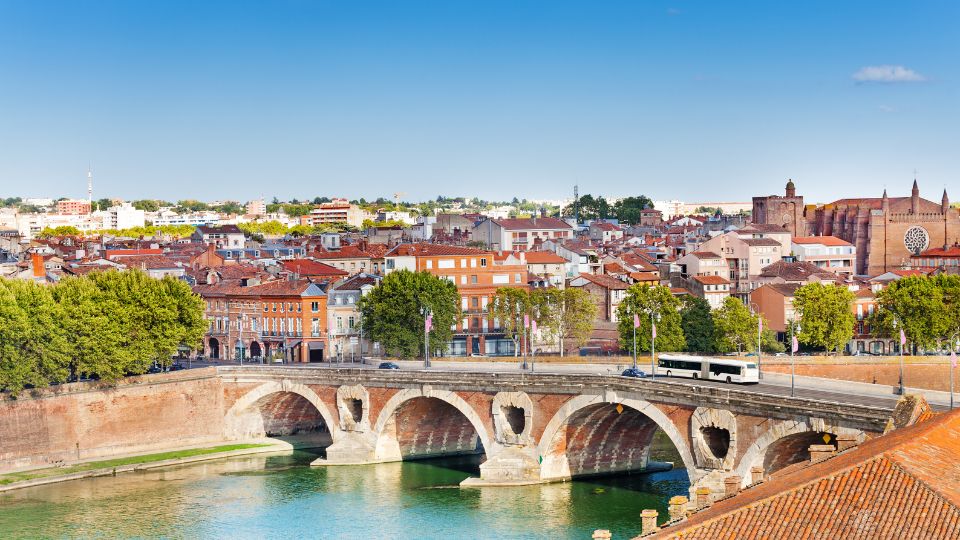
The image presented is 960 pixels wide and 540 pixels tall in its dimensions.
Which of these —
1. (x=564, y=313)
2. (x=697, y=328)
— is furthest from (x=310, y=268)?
(x=697, y=328)

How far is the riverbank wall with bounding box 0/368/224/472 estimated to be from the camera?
80.2 meters

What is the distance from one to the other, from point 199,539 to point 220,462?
19798 millimetres

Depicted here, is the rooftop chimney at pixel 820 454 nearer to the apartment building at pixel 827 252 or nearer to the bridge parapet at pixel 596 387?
the bridge parapet at pixel 596 387

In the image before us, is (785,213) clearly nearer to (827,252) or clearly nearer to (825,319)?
(827,252)

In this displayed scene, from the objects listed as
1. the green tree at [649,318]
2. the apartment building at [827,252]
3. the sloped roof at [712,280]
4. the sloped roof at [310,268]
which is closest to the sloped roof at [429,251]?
the sloped roof at [310,268]

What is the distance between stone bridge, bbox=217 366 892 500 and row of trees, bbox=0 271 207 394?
5323 millimetres

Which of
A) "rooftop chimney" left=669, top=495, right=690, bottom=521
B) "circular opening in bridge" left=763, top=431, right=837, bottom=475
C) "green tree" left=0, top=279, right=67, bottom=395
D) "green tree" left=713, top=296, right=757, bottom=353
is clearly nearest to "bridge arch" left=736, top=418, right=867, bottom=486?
"circular opening in bridge" left=763, top=431, right=837, bottom=475

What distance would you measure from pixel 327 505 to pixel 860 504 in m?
44.2

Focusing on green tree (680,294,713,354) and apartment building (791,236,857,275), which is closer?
green tree (680,294,713,354)

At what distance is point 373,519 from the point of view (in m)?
66.9

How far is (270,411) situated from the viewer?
91.1m

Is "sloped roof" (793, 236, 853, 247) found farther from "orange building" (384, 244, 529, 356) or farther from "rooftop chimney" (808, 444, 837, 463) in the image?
"rooftop chimney" (808, 444, 837, 463)

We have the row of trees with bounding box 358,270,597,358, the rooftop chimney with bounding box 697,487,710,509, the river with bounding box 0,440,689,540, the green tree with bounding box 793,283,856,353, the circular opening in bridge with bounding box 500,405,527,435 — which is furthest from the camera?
the green tree with bounding box 793,283,856,353

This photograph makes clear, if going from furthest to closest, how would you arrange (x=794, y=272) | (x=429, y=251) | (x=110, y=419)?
(x=794, y=272) → (x=429, y=251) → (x=110, y=419)
